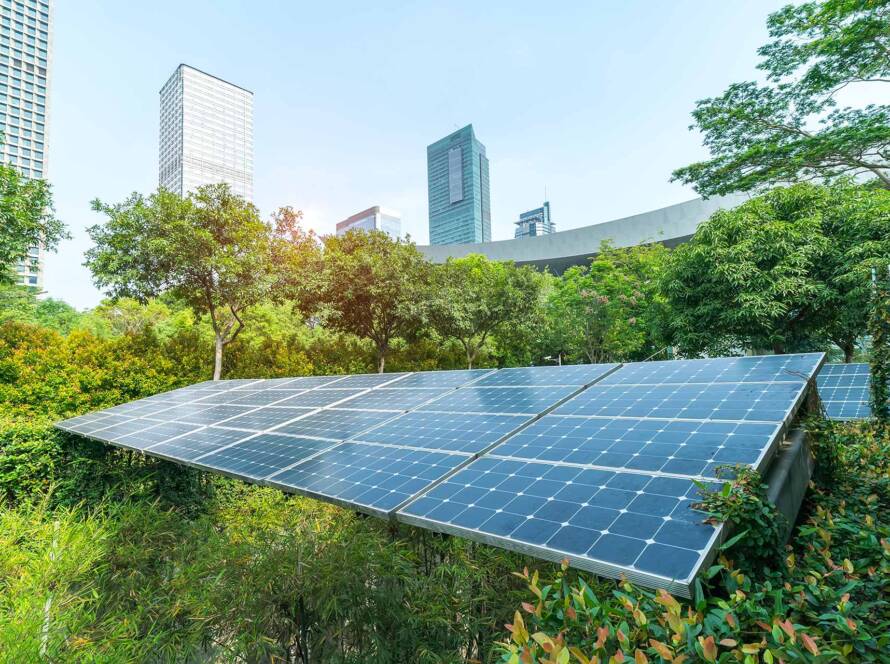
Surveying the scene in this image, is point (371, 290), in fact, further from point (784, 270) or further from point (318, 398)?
point (784, 270)

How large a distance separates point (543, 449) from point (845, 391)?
8132mm

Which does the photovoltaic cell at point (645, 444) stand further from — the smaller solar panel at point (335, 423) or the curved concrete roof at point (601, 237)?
the curved concrete roof at point (601, 237)

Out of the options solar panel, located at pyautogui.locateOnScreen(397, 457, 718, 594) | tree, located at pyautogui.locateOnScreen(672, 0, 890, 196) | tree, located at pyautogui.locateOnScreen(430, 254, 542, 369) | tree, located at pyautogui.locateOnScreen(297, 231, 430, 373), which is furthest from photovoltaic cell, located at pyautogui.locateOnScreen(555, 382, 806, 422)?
tree, located at pyautogui.locateOnScreen(672, 0, 890, 196)

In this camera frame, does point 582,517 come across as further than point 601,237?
No

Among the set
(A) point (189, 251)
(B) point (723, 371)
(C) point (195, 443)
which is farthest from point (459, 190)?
(B) point (723, 371)

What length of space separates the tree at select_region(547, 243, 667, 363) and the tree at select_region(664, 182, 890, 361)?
8.35 m

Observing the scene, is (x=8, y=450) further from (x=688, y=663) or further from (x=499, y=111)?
(x=499, y=111)

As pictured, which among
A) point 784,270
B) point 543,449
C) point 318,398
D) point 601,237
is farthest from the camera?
point 601,237

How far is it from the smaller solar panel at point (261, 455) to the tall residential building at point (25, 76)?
106 metres

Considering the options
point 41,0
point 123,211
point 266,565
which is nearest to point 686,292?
point 266,565

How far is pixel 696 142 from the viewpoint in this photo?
20.4 m

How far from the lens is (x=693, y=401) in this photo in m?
4.66

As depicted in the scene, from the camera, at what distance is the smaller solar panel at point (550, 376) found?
6.72m

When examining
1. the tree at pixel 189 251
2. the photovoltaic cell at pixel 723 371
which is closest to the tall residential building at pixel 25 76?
the tree at pixel 189 251
